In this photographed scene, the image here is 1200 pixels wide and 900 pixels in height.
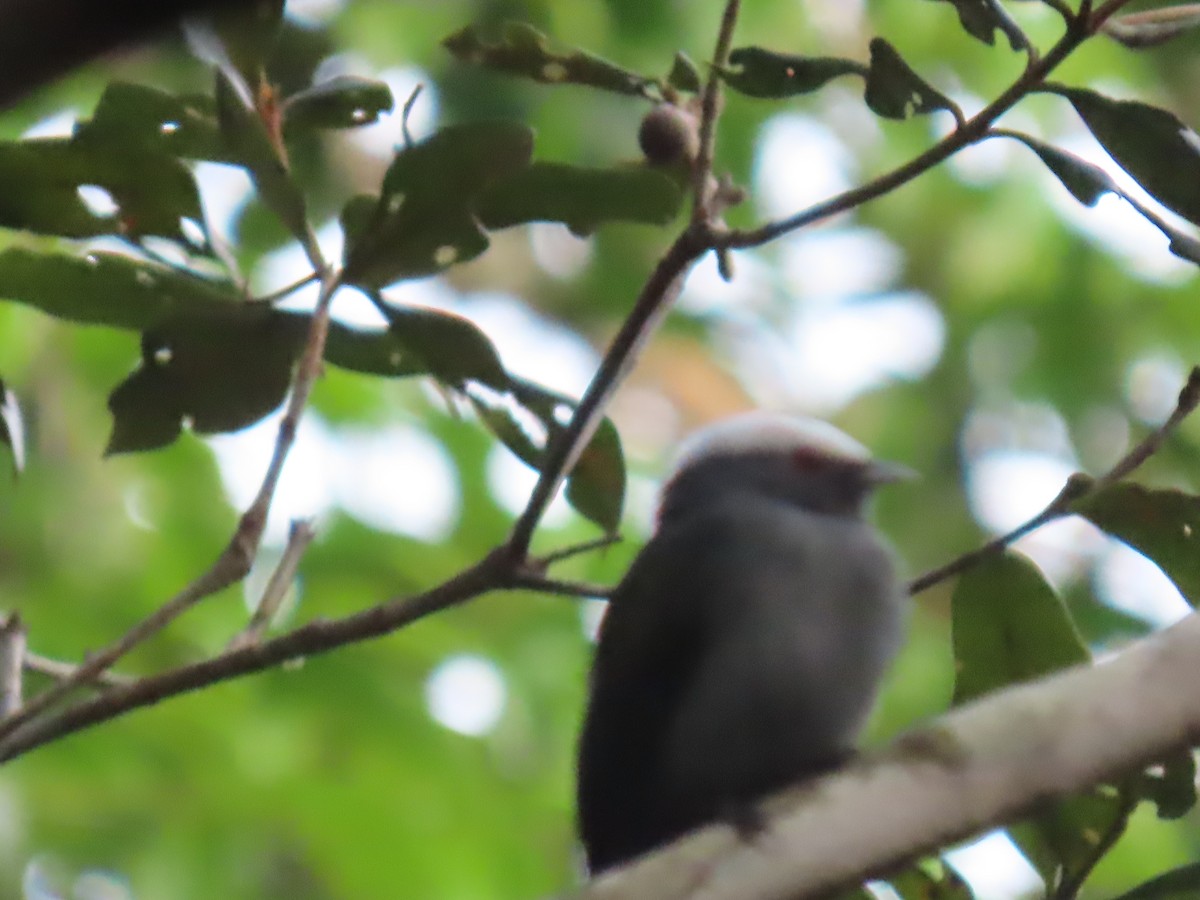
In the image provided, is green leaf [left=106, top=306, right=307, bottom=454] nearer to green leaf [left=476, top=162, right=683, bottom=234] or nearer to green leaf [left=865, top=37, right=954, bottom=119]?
green leaf [left=476, top=162, right=683, bottom=234]

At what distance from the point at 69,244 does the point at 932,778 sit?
3.13 m

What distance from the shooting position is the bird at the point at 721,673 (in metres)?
2.48

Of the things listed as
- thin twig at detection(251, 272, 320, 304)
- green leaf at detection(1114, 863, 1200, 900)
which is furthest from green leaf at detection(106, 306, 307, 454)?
green leaf at detection(1114, 863, 1200, 900)

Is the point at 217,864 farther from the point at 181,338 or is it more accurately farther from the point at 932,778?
the point at 932,778

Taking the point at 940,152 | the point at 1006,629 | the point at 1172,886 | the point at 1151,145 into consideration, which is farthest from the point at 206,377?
the point at 1172,886

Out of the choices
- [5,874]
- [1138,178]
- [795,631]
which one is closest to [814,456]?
[795,631]

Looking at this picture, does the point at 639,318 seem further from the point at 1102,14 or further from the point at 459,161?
the point at 1102,14

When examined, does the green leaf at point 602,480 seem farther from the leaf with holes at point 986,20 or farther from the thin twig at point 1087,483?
the leaf with holes at point 986,20

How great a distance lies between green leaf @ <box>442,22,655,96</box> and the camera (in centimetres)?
215

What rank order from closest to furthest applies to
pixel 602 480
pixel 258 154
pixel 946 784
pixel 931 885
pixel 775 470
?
pixel 946 784 → pixel 258 154 → pixel 931 885 → pixel 602 480 → pixel 775 470

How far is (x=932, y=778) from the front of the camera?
1.57 meters

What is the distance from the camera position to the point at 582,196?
7.00 ft

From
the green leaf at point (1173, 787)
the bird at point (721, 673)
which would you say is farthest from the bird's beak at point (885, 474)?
the green leaf at point (1173, 787)

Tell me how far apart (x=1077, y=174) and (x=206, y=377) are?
1.10 m
